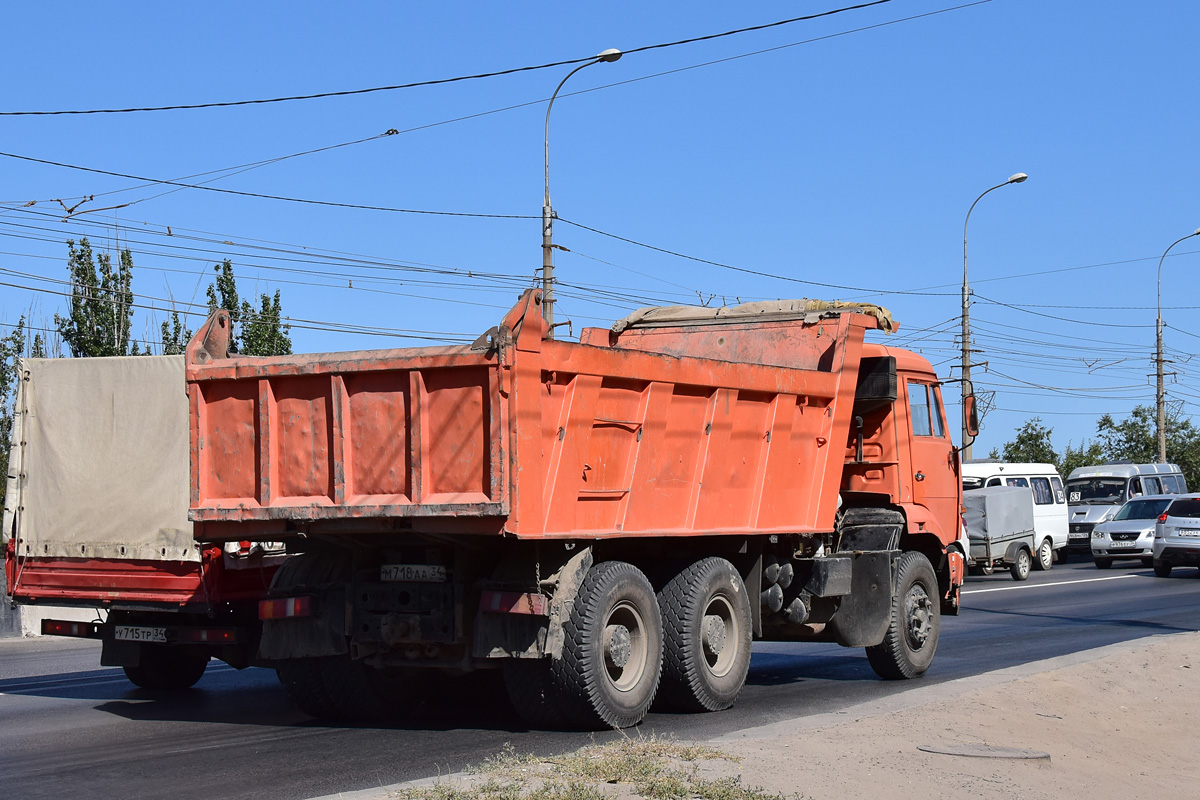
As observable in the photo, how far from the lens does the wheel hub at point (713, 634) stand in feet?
32.8

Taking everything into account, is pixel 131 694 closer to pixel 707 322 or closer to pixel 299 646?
pixel 299 646

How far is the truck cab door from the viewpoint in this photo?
12930mm

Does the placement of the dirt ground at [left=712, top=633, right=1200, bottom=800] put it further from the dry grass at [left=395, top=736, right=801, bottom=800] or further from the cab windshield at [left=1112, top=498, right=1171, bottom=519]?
the cab windshield at [left=1112, top=498, right=1171, bottom=519]

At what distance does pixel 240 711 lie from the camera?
1048 centimetres

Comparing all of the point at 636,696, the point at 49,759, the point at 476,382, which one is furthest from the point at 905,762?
the point at 49,759

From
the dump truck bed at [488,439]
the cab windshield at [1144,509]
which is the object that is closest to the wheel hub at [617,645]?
the dump truck bed at [488,439]

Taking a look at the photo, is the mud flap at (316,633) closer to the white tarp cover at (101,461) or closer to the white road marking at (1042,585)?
the white tarp cover at (101,461)

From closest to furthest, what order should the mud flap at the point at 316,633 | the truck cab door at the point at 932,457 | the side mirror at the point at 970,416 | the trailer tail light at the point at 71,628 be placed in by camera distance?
the mud flap at the point at 316,633 → the trailer tail light at the point at 71,628 → the truck cab door at the point at 932,457 → the side mirror at the point at 970,416

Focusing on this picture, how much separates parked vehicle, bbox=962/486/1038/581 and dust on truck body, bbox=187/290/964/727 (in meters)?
17.4

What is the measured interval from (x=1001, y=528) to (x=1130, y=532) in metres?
5.88

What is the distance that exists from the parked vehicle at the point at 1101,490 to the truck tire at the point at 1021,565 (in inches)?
351

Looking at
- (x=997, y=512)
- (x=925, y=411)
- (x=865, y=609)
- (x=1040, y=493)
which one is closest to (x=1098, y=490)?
(x=1040, y=493)

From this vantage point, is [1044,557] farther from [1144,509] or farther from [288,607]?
[288,607]

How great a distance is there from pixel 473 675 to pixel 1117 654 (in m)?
6.00
